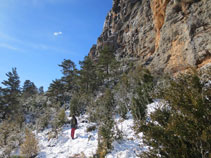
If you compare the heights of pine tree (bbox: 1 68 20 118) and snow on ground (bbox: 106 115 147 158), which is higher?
pine tree (bbox: 1 68 20 118)

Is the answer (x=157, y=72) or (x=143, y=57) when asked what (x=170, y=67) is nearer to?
(x=157, y=72)

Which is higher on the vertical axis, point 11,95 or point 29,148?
point 11,95

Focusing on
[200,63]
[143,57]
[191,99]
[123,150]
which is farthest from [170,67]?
[191,99]

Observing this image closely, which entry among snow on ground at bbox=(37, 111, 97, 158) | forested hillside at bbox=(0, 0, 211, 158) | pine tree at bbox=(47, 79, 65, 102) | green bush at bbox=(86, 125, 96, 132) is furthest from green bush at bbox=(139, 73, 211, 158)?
pine tree at bbox=(47, 79, 65, 102)

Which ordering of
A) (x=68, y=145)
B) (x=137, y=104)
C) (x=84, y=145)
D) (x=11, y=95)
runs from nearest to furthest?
1. (x=84, y=145)
2. (x=68, y=145)
3. (x=137, y=104)
4. (x=11, y=95)

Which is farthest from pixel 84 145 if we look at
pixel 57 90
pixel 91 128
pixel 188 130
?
pixel 57 90

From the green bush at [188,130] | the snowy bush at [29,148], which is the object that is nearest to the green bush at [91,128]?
the snowy bush at [29,148]

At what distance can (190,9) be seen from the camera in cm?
1391

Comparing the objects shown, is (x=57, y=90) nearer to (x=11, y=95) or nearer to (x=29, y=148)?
(x=11, y=95)

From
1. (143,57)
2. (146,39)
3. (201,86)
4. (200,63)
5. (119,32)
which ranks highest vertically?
(119,32)

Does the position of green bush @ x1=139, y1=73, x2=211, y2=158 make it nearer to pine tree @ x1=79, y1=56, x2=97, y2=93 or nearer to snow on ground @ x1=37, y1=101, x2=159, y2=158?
snow on ground @ x1=37, y1=101, x2=159, y2=158

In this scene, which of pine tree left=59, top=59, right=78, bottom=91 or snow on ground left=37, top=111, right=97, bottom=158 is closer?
snow on ground left=37, top=111, right=97, bottom=158

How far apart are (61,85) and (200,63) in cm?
2142

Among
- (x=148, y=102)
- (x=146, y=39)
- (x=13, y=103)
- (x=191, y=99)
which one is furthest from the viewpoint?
(x=146, y=39)
